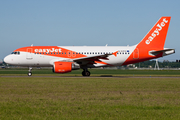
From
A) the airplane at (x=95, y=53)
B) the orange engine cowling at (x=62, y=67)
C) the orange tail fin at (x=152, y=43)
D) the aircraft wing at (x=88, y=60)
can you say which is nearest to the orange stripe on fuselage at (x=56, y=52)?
the airplane at (x=95, y=53)

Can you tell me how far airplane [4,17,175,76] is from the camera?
31391 mm

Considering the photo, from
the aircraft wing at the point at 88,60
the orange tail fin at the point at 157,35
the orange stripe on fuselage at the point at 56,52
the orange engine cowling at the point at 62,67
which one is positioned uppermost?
the orange tail fin at the point at 157,35

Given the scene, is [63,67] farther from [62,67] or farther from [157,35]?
[157,35]

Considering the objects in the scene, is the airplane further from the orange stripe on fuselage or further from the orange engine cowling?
the orange engine cowling

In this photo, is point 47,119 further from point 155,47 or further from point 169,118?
point 155,47

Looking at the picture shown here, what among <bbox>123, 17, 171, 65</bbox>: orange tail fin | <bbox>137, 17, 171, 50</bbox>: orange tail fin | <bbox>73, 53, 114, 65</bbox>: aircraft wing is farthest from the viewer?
<bbox>137, 17, 171, 50</bbox>: orange tail fin

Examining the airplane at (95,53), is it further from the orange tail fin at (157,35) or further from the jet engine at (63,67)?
the jet engine at (63,67)

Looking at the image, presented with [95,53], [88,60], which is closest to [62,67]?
[88,60]

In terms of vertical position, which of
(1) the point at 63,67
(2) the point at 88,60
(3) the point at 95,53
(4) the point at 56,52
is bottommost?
(1) the point at 63,67

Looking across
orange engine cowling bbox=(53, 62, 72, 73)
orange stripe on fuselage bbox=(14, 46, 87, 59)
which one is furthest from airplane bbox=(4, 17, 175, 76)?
orange engine cowling bbox=(53, 62, 72, 73)

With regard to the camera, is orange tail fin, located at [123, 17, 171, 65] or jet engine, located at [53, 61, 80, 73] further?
orange tail fin, located at [123, 17, 171, 65]

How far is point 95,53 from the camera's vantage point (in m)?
32.2

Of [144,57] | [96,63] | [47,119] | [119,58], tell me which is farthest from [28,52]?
[47,119]

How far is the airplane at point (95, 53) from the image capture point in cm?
3139
